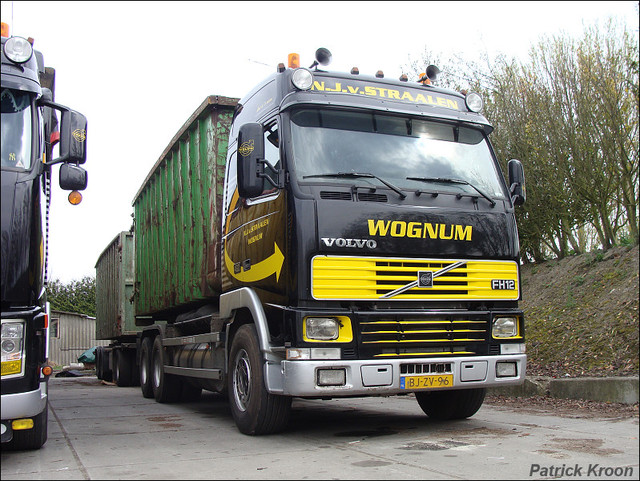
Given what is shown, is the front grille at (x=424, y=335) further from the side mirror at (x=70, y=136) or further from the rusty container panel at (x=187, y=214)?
the side mirror at (x=70, y=136)

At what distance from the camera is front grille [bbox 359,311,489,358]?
564cm

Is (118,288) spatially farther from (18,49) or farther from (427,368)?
(427,368)

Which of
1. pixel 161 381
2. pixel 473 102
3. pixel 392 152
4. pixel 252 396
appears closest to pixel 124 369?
pixel 161 381

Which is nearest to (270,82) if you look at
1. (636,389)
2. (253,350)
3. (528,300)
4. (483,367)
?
(253,350)

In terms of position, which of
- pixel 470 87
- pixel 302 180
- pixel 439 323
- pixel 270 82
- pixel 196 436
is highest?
pixel 470 87

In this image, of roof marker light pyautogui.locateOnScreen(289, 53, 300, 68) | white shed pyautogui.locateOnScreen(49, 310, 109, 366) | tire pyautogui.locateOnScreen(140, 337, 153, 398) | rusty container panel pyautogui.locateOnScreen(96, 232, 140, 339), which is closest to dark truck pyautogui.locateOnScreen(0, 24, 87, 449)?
roof marker light pyautogui.locateOnScreen(289, 53, 300, 68)

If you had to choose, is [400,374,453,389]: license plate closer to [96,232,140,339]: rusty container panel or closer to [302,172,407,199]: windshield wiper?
[302,172,407,199]: windshield wiper

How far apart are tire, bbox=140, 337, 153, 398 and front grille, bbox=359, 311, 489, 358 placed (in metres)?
5.78

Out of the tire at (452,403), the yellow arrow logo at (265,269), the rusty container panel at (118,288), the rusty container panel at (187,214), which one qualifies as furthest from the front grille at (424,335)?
the rusty container panel at (118,288)

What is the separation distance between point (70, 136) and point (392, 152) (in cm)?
284

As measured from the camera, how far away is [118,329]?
552 inches

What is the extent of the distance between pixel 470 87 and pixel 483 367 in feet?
30.5

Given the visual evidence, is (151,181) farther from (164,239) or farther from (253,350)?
(253,350)

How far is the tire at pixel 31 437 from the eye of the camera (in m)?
5.54
